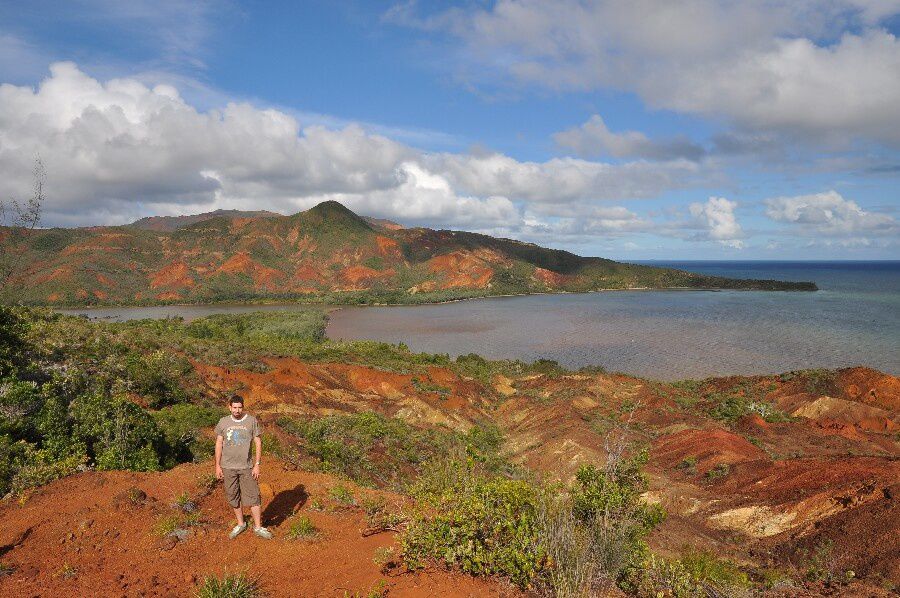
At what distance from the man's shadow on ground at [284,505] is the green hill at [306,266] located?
331 ft

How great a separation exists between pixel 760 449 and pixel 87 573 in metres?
23.7

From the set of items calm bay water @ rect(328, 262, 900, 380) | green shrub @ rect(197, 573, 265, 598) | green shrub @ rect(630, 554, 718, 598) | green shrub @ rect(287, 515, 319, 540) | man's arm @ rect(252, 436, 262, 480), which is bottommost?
calm bay water @ rect(328, 262, 900, 380)

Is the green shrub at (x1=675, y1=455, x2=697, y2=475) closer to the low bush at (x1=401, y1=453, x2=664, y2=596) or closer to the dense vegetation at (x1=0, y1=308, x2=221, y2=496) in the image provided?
the low bush at (x1=401, y1=453, x2=664, y2=596)

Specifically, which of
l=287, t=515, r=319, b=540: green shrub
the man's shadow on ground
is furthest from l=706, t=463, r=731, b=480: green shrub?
l=287, t=515, r=319, b=540: green shrub

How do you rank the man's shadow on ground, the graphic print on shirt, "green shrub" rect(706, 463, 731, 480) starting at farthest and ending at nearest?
1. "green shrub" rect(706, 463, 731, 480)
2. the man's shadow on ground
3. the graphic print on shirt

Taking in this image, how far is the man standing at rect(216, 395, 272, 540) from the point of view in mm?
6539

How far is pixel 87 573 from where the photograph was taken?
5.50 metres

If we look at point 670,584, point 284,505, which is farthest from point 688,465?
point 284,505

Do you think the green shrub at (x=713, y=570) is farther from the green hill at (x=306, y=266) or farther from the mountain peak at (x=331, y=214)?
the mountain peak at (x=331, y=214)

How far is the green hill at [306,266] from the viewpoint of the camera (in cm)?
10612

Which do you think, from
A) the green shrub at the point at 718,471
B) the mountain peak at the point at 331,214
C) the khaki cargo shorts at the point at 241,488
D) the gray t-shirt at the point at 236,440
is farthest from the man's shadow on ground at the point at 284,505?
the mountain peak at the point at 331,214

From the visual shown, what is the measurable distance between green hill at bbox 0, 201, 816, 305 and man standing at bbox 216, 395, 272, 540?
335 feet

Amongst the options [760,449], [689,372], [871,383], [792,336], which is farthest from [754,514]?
[792,336]

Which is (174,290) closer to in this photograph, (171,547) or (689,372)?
(689,372)
